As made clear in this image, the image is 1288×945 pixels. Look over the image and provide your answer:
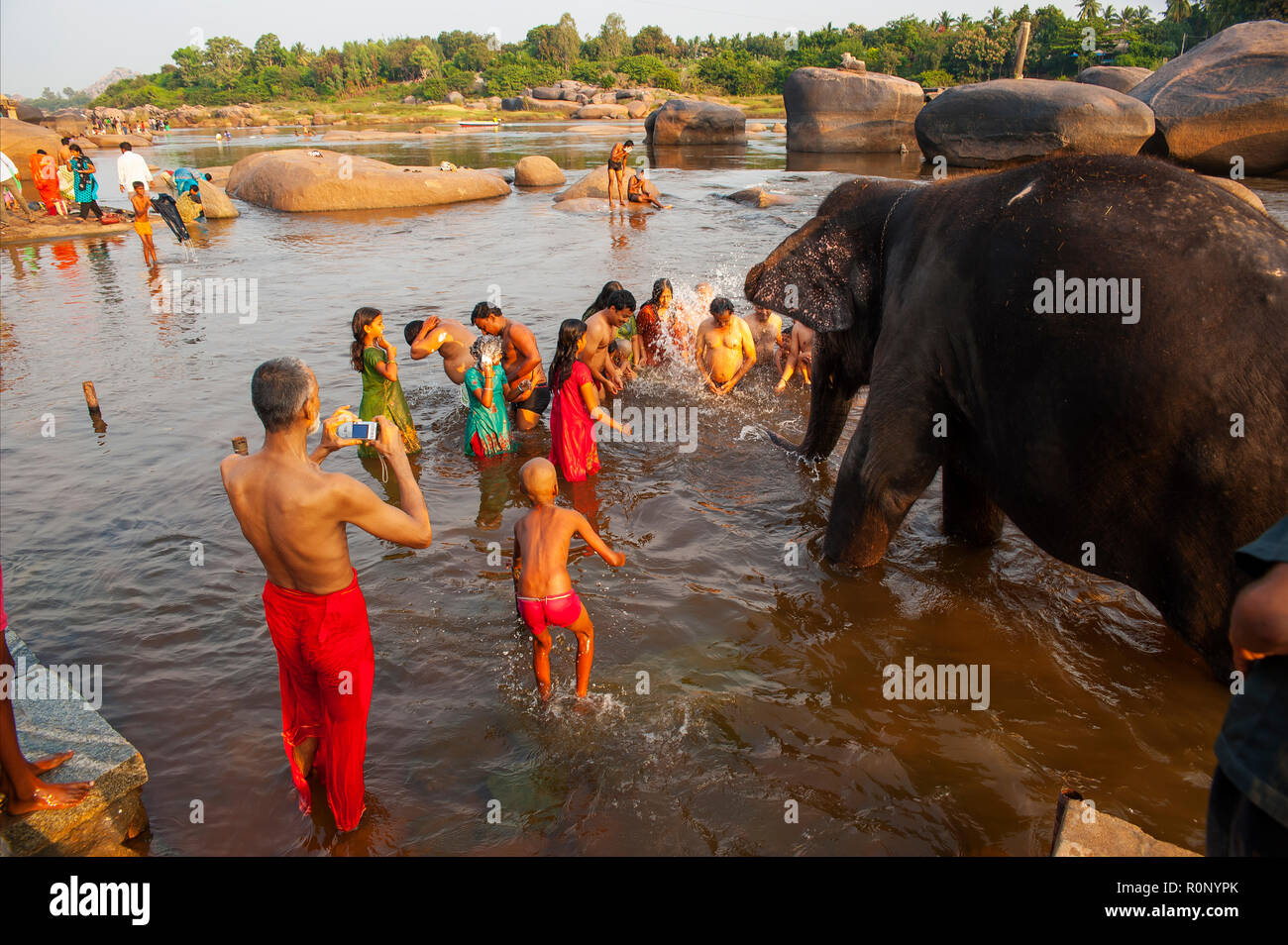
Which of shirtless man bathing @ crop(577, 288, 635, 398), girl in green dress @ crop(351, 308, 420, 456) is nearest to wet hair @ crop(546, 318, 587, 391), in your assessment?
shirtless man bathing @ crop(577, 288, 635, 398)

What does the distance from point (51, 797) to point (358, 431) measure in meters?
1.91

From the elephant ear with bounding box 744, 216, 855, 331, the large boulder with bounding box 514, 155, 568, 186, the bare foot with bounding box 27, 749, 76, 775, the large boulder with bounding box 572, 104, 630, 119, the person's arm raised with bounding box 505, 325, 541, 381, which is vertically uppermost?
the large boulder with bounding box 572, 104, 630, 119

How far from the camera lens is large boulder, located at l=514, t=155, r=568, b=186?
25.0 meters

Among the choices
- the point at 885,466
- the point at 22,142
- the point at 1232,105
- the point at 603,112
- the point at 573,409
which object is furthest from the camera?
the point at 603,112

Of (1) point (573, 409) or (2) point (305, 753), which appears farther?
(1) point (573, 409)

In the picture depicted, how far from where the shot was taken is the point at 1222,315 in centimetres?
326

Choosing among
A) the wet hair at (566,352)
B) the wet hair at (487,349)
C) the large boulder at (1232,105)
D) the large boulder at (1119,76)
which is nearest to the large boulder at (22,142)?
the wet hair at (487,349)

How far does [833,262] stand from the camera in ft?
17.5

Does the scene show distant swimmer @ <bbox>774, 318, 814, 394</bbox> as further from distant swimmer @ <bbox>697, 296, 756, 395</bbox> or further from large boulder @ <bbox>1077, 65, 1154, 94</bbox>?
large boulder @ <bbox>1077, 65, 1154, 94</bbox>

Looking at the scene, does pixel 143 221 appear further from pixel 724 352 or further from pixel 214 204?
pixel 724 352

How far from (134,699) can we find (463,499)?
111 inches

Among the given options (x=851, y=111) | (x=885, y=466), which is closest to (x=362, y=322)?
(x=885, y=466)

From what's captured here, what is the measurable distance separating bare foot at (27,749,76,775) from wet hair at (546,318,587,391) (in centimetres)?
409

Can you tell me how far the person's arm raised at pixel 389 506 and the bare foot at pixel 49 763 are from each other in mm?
1652
